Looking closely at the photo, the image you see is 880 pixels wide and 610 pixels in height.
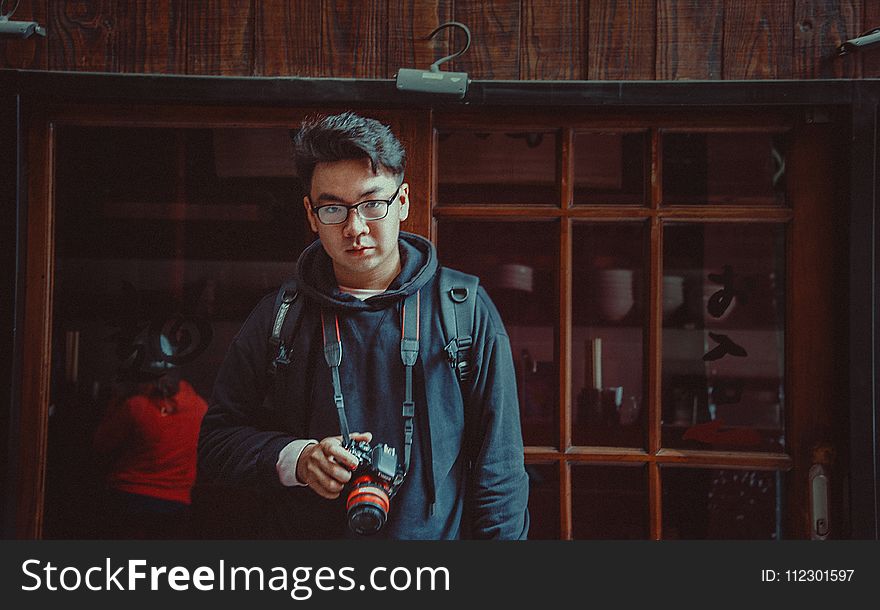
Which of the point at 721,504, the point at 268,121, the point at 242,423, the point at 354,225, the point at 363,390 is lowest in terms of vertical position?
the point at 721,504

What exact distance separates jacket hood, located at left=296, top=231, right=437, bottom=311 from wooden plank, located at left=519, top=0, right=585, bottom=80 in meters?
0.74

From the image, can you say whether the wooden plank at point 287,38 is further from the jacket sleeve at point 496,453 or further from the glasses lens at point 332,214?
the jacket sleeve at point 496,453

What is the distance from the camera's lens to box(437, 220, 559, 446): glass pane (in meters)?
2.10

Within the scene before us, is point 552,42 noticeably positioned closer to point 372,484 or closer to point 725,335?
point 725,335

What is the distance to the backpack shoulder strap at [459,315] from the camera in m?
2.04

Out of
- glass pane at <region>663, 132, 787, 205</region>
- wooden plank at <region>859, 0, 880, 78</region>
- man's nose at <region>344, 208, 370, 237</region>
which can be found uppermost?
wooden plank at <region>859, 0, 880, 78</region>

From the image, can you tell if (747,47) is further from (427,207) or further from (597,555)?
(597,555)

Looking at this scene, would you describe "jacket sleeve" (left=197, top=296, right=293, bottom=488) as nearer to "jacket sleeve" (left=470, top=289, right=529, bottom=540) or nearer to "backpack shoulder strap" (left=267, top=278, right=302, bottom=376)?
"backpack shoulder strap" (left=267, top=278, right=302, bottom=376)

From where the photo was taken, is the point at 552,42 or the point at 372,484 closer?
the point at 372,484

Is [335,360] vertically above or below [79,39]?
below

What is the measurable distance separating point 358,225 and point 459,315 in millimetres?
479

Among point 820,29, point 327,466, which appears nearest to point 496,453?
point 327,466

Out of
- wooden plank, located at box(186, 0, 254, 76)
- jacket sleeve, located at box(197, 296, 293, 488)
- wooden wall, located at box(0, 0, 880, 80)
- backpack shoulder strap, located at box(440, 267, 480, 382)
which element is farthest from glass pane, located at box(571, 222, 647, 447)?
wooden plank, located at box(186, 0, 254, 76)

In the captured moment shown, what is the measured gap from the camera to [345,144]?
6.72 ft
